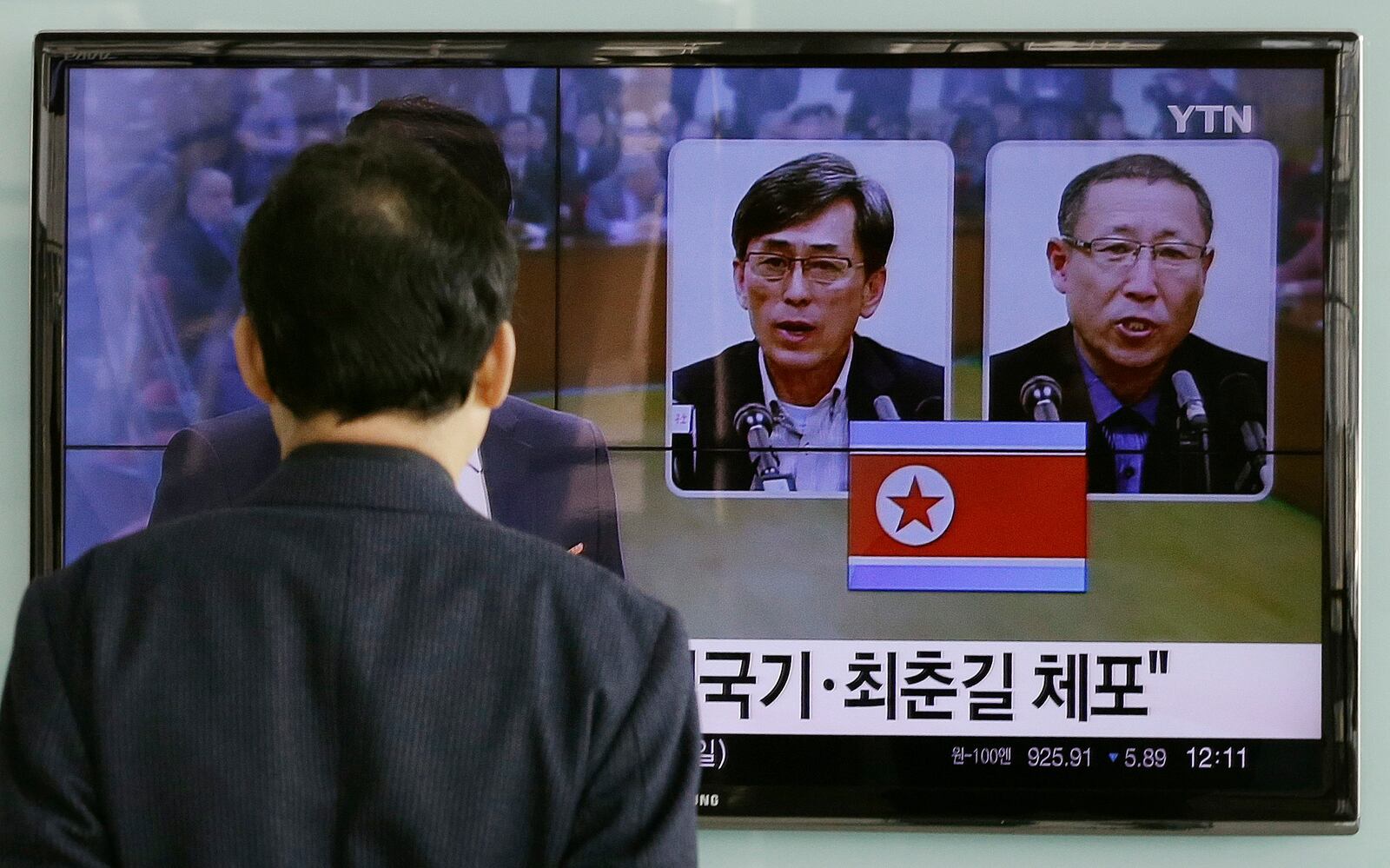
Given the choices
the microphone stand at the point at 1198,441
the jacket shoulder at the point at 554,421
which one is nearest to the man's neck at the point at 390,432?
the jacket shoulder at the point at 554,421

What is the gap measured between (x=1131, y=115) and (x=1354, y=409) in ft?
1.42

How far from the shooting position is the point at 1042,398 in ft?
4.98

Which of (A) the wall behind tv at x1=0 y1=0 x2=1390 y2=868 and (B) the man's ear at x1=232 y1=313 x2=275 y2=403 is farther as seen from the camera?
(A) the wall behind tv at x1=0 y1=0 x2=1390 y2=868

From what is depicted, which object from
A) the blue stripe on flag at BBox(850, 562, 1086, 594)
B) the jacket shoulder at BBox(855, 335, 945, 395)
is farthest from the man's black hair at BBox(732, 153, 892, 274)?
the blue stripe on flag at BBox(850, 562, 1086, 594)

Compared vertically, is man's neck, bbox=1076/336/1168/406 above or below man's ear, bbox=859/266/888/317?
below

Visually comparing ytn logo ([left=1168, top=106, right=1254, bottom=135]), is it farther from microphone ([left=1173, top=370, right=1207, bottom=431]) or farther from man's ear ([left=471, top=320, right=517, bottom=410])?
man's ear ([left=471, top=320, right=517, bottom=410])

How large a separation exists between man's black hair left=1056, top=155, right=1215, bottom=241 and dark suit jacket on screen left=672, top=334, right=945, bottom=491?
0.24 meters

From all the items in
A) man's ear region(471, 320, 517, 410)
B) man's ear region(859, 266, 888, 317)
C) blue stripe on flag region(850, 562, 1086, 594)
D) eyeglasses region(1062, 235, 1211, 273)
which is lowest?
blue stripe on flag region(850, 562, 1086, 594)

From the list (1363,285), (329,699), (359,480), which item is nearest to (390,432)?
(359,480)

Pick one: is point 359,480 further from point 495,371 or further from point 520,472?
point 520,472

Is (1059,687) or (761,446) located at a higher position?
(761,446)

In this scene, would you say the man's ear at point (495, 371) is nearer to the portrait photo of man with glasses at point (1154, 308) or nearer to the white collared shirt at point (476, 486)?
the white collared shirt at point (476, 486)

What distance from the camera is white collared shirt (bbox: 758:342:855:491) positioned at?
152 cm

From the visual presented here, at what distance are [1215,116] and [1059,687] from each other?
0.70 meters
